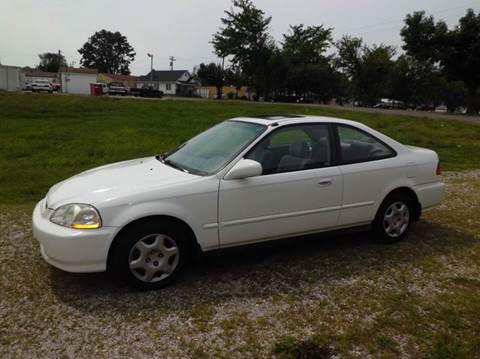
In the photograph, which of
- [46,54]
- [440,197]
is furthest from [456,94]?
[46,54]

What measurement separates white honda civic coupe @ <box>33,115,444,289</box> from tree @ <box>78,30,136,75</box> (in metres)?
111

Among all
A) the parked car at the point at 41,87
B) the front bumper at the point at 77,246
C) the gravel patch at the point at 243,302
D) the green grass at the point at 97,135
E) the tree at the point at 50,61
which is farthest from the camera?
the tree at the point at 50,61

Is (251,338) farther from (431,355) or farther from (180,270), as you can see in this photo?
(431,355)

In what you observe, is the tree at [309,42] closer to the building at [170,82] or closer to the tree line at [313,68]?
the tree line at [313,68]

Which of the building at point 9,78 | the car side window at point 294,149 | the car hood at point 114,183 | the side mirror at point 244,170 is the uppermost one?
the building at point 9,78

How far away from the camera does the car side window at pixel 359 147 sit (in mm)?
4438

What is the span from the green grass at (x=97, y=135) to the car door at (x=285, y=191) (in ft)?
13.6

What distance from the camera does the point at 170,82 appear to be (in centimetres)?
7881

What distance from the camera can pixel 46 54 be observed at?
10938 cm

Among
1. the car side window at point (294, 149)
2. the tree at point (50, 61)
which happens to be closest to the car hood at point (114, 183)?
the car side window at point (294, 149)

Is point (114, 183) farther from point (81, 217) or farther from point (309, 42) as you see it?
point (309, 42)

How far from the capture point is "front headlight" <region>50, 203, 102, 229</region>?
3.30 metres

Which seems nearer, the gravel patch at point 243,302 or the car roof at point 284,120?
the gravel patch at point 243,302

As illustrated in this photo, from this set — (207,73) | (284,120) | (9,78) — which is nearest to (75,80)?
(9,78)
